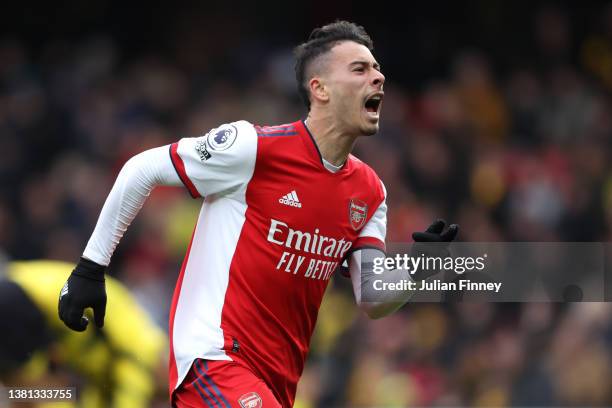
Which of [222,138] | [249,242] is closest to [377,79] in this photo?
[222,138]

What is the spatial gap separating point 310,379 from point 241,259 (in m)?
3.60

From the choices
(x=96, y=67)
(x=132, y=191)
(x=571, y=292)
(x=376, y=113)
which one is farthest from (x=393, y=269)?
(x=96, y=67)

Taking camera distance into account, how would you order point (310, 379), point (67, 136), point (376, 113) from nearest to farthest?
point (376, 113), point (310, 379), point (67, 136)

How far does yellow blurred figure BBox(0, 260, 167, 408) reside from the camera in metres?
4.91

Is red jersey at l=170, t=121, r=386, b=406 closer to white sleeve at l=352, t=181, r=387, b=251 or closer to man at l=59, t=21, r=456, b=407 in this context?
man at l=59, t=21, r=456, b=407

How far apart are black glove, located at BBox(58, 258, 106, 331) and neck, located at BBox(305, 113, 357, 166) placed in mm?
989

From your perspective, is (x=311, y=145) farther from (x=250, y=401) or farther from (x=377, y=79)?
(x=250, y=401)

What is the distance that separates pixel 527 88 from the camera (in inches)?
434

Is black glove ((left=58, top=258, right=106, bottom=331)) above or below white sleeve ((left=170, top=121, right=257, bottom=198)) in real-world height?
below

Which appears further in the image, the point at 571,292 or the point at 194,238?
the point at 571,292

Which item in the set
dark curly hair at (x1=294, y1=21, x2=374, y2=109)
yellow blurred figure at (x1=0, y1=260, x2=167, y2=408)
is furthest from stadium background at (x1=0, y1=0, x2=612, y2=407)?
dark curly hair at (x1=294, y1=21, x2=374, y2=109)

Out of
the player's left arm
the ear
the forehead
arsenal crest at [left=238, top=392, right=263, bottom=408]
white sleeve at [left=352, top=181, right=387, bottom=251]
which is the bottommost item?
arsenal crest at [left=238, top=392, right=263, bottom=408]

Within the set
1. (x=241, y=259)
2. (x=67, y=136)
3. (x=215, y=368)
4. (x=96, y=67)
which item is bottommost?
(x=215, y=368)

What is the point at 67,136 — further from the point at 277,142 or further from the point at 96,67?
the point at 277,142
